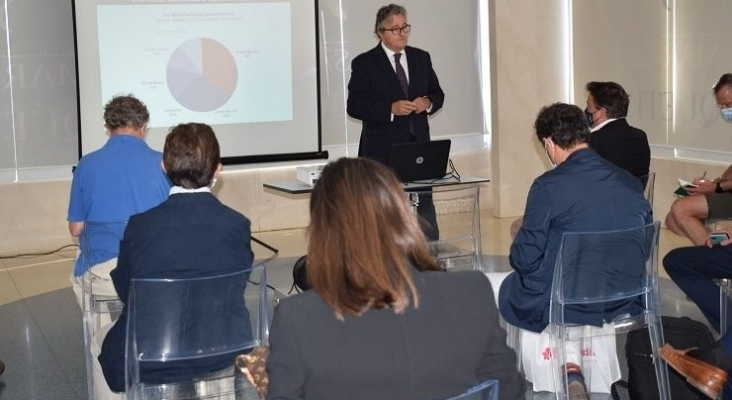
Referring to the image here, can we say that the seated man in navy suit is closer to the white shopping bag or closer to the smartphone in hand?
the white shopping bag

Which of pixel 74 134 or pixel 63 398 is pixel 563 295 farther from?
pixel 74 134

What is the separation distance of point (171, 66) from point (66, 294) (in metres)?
2.24

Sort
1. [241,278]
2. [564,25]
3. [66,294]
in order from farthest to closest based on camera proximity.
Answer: [564,25] < [66,294] < [241,278]

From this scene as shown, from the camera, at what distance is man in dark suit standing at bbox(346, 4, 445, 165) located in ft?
20.7

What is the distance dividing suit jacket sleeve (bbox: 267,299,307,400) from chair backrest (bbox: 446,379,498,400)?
0.33m

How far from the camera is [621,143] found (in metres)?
5.16

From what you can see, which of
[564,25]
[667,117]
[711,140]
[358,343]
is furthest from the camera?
[564,25]

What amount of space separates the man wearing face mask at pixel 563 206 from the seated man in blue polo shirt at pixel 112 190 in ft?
5.29

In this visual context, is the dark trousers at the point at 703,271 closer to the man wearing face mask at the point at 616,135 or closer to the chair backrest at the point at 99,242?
the man wearing face mask at the point at 616,135

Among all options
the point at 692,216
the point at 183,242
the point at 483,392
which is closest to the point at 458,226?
the point at 692,216

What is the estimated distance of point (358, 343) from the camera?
2.01 metres

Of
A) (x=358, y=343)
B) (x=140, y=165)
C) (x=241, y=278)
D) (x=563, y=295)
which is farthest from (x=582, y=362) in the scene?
(x=358, y=343)

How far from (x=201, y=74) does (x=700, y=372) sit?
5681 millimetres

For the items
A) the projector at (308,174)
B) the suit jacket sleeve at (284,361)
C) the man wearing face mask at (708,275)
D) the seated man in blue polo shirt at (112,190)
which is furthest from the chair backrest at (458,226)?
the suit jacket sleeve at (284,361)
